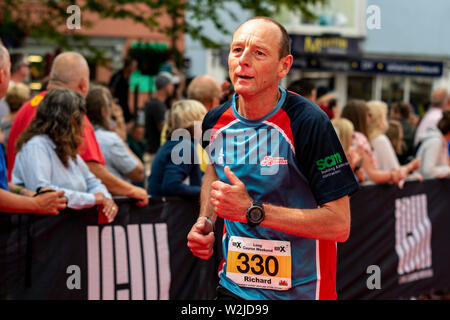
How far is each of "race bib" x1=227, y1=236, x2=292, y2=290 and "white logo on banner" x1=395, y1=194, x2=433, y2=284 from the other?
390 centimetres

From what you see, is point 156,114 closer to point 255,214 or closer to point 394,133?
point 394,133

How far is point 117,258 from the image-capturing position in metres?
4.75

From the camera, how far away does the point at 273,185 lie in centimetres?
272

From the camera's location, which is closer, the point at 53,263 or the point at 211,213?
the point at 211,213

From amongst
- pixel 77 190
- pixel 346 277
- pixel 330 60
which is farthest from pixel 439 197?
pixel 330 60

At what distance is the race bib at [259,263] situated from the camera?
2785mm

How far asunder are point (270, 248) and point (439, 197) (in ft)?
15.5

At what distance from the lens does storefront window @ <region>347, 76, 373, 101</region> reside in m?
20.0

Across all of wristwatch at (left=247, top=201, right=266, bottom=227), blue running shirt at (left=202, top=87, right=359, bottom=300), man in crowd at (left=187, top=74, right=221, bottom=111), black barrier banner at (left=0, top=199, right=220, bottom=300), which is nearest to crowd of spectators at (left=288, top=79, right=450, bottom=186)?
man in crowd at (left=187, top=74, right=221, bottom=111)

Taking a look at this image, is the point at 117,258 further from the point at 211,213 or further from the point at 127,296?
the point at 211,213

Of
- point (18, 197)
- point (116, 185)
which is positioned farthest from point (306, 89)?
point (18, 197)

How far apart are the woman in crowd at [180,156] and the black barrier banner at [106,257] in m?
0.14

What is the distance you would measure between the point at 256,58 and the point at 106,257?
254 centimetres

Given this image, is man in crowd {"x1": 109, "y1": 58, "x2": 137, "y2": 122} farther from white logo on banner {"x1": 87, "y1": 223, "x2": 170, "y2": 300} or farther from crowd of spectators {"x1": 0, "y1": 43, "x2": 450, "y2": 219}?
white logo on banner {"x1": 87, "y1": 223, "x2": 170, "y2": 300}
